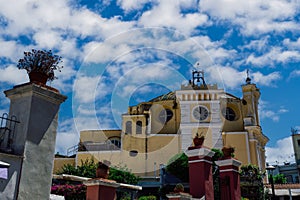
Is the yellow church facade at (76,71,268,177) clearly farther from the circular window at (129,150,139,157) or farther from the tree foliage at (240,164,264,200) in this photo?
the tree foliage at (240,164,264,200)

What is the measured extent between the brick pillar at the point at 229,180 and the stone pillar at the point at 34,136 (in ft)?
16.2

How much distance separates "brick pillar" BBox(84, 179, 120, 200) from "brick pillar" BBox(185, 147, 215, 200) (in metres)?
2.17

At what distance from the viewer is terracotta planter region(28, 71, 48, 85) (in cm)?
592

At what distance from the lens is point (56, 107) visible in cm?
615

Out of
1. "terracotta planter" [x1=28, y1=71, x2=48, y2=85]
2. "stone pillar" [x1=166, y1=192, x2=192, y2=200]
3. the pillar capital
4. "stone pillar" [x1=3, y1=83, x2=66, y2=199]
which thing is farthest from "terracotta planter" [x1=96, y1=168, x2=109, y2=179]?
the pillar capital

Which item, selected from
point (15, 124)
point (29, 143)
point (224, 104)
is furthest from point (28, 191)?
point (224, 104)

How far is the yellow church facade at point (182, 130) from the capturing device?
3109cm

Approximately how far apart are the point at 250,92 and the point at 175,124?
802cm

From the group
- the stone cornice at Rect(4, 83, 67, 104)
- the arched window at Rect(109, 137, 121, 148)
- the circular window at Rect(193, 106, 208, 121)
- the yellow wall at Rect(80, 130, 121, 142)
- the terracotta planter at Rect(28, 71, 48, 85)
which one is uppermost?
the circular window at Rect(193, 106, 208, 121)

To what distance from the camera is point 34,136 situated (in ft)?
18.6

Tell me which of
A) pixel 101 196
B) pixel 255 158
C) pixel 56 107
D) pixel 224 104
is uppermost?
pixel 224 104

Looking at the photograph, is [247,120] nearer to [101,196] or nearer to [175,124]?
[175,124]

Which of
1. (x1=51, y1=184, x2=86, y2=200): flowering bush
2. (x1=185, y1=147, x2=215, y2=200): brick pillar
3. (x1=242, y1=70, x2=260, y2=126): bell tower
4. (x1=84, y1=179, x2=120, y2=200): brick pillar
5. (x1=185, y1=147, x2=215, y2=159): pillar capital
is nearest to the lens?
(x1=84, y1=179, x2=120, y2=200): brick pillar

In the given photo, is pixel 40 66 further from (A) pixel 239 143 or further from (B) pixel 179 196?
(A) pixel 239 143
